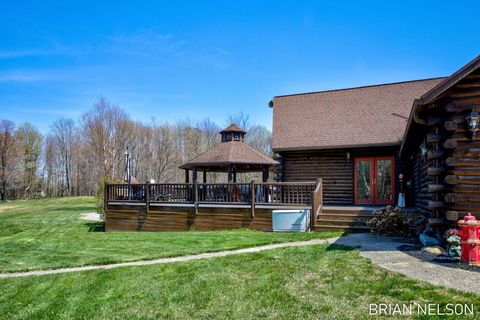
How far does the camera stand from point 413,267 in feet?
19.0

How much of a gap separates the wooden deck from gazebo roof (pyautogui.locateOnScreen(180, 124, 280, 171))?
2.24m

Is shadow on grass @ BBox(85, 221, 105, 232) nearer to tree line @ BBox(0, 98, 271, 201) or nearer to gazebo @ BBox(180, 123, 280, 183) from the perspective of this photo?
gazebo @ BBox(180, 123, 280, 183)

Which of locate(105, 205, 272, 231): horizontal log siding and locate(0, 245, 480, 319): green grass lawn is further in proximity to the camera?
locate(105, 205, 272, 231): horizontal log siding

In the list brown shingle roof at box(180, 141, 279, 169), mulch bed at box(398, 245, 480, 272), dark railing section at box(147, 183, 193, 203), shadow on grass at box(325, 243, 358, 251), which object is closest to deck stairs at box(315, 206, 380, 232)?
shadow on grass at box(325, 243, 358, 251)

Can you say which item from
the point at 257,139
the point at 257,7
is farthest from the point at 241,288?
the point at 257,139

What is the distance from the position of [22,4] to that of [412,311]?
15.3 m

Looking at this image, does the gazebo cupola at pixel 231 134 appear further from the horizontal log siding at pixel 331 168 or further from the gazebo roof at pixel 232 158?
the horizontal log siding at pixel 331 168

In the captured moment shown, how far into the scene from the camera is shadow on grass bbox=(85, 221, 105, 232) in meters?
18.3

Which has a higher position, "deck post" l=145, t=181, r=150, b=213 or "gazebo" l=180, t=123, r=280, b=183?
"gazebo" l=180, t=123, r=280, b=183

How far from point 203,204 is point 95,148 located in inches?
870

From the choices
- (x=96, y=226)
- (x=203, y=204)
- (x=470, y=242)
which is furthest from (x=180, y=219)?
(x=470, y=242)

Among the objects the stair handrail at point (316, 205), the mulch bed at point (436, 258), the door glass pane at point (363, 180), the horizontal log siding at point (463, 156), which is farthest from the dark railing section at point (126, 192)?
the horizontal log siding at point (463, 156)

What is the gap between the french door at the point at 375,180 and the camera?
15.0 m

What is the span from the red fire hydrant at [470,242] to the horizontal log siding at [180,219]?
7.21 meters
